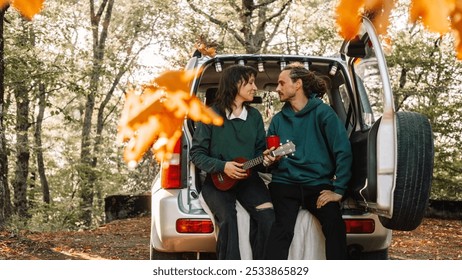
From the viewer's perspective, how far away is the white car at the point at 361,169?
2.90m

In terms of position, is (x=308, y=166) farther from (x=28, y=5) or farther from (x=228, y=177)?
(x=28, y=5)

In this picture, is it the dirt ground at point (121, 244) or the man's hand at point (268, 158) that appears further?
the dirt ground at point (121, 244)

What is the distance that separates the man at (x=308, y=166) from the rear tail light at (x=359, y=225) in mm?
128

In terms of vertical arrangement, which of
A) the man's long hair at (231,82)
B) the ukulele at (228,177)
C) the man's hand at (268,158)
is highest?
the man's long hair at (231,82)

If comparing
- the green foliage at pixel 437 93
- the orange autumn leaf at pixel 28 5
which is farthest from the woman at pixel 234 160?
the green foliage at pixel 437 93

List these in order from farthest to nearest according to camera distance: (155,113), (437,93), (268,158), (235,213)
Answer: (437,93)
(235,213)
(268,158)
(155,113)

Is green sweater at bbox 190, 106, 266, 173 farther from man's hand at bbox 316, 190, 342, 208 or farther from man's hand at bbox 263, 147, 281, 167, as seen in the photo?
man's hand at bbox 316, 190, 342, 208

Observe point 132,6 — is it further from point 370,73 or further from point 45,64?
point 370,73

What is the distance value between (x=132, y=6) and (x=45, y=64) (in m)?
9.26

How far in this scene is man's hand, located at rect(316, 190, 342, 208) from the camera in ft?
11.1

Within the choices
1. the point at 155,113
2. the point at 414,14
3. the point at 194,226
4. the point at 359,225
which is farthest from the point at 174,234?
the point at 414,14

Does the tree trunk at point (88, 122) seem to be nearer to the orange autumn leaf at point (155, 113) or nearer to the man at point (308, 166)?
the man at point (308, 166)

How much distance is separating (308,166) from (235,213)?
1.71ft

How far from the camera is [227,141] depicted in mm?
3572
